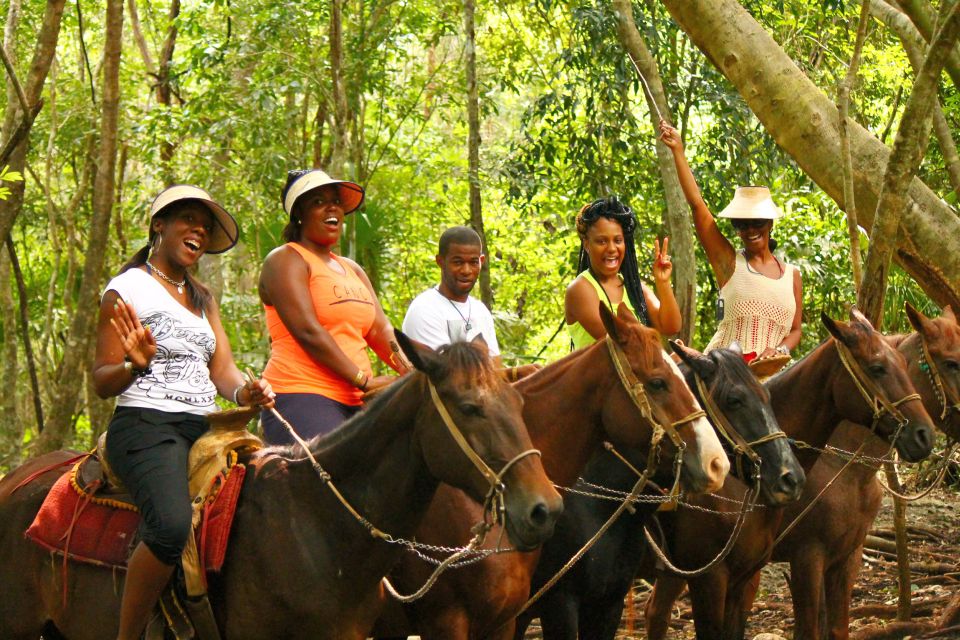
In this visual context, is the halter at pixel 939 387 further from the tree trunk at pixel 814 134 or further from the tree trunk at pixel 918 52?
the tree trunk at pixel 918 52

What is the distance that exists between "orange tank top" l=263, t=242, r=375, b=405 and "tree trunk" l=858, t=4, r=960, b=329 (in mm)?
3083

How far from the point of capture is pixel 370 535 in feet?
15.3

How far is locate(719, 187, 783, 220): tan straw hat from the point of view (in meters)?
7.98

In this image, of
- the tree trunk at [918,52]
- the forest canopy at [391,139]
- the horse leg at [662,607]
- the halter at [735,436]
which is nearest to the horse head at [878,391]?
→ the halter at [735,436]

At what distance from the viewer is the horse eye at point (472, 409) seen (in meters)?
4.35

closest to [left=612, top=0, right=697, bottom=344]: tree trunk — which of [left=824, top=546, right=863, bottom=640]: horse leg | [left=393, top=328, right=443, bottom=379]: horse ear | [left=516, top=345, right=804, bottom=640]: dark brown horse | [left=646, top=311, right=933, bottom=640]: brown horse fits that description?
[left=646, top=311, right=933, bottom=640]: brown horse

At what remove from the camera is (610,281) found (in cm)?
692

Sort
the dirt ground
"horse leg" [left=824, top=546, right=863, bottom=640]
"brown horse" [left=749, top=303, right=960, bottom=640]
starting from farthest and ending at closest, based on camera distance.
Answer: the dirt ground, "horse leg" [left=824, top=546, right=863, bottom=640], "brown horse" [left=749, top=303, right=960, bottom=640]

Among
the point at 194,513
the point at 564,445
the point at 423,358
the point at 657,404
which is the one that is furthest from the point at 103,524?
the point at 657,404

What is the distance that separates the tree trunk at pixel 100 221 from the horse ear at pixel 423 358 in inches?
236

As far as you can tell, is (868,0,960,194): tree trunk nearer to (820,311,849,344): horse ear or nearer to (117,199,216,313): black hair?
(820,311,849,344): horse ear

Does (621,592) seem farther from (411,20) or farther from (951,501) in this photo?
(411,20)

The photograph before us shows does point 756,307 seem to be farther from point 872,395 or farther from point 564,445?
point 564,445

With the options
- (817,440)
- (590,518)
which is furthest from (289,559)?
(817,440)
